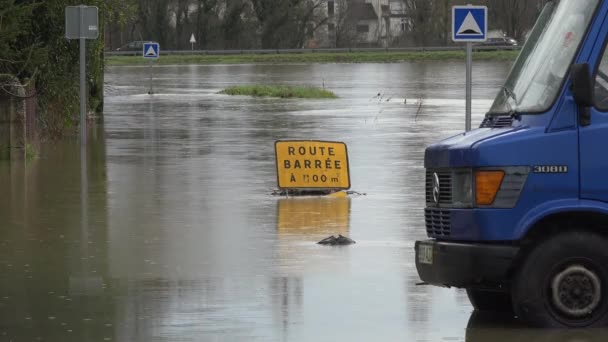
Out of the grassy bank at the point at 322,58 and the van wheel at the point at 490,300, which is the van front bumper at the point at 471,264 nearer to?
the van wheel at the point at 490,300

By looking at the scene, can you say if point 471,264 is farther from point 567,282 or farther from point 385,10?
point 385,10

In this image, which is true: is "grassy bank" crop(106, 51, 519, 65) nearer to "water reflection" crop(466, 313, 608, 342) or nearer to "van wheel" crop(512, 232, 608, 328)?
"water reflection" crop(466, 313, 608, 342)

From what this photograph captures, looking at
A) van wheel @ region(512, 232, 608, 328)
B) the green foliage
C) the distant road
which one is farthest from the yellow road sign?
the distant road

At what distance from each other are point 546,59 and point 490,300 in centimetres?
169

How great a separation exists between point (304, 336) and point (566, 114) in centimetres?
207

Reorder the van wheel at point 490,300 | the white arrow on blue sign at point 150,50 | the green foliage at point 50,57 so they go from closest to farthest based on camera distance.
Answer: the van wheel at point 490,300
the green foliage at point 50,57
the white arrow on blue sign at point 150,50

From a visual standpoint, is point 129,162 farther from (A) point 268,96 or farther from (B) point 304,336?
(A) point 268,96

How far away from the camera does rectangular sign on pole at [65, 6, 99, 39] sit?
19125 millimetres

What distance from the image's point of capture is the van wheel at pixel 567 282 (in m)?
9.17

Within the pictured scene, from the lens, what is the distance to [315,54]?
337 feet

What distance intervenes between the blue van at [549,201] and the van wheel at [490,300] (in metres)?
0.77

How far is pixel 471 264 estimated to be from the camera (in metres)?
9.24

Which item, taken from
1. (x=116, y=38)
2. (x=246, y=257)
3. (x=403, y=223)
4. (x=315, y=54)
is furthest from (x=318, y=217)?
(x=116, y=38)

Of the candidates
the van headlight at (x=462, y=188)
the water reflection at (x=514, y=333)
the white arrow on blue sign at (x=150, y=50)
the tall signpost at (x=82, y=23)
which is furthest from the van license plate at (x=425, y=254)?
the white arrow on blue sign at (x=150, y=50)
